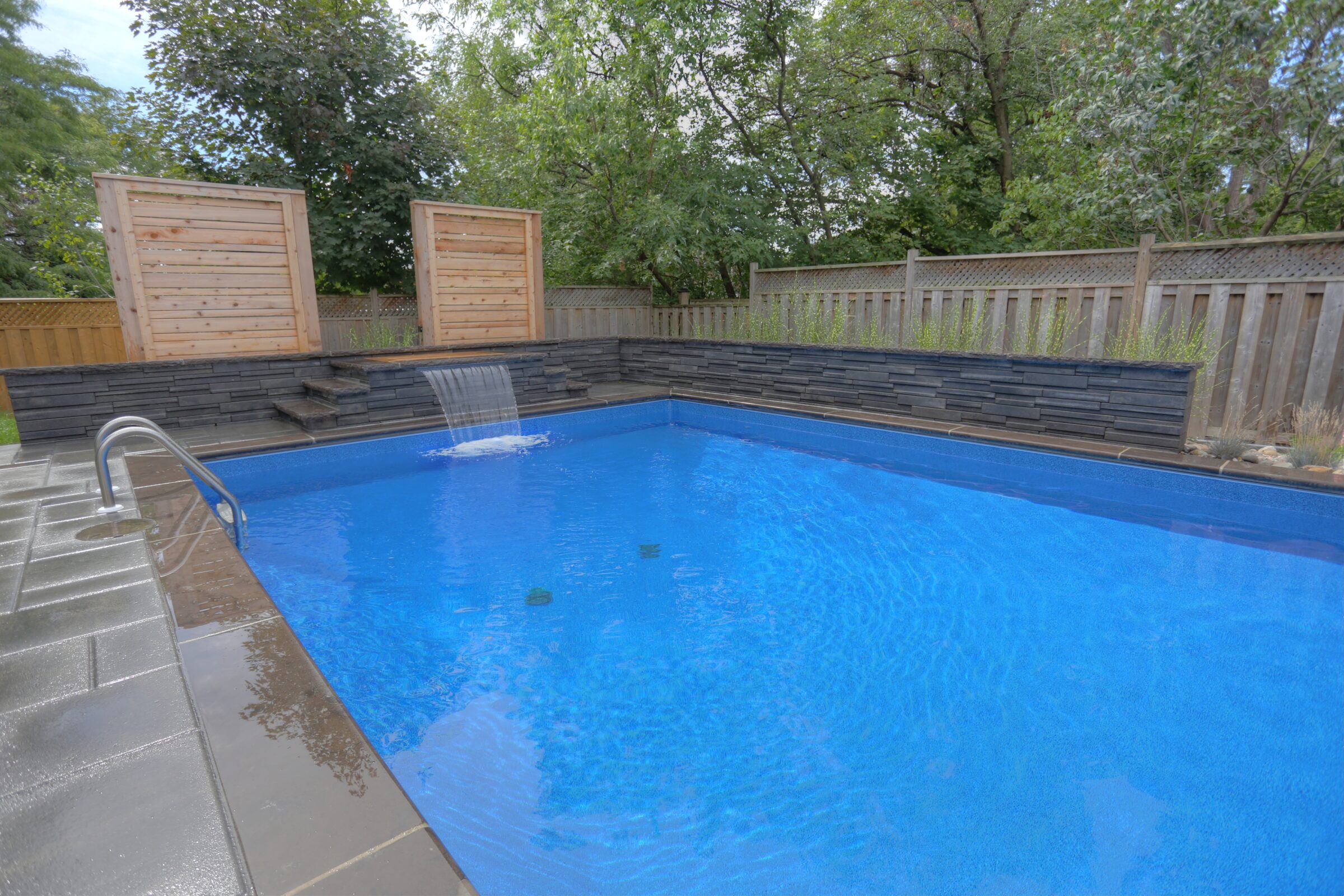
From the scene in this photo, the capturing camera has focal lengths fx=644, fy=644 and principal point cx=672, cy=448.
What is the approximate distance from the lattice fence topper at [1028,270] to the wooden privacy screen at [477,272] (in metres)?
4.65

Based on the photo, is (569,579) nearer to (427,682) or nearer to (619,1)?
(427,682)

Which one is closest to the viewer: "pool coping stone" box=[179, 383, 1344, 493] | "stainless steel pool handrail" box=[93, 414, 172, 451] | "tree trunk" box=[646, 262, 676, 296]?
"stainless steel pool handrail" box=[93, 414, 172, 451]

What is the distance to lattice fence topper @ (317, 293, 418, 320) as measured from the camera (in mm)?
8430

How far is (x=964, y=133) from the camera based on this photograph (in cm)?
1145

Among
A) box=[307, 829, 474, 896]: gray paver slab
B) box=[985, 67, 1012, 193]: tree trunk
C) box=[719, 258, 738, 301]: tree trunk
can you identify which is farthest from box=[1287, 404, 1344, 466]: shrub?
box=[985, 67, 1012, 193]: tree trunk

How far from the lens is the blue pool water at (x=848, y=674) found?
5.89ft

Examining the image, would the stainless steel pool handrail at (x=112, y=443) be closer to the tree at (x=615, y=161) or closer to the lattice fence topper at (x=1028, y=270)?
the lattice fence topper at (x=1028, y=270)

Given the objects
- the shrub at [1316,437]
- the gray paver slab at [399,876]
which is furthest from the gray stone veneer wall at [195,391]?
the shrub at [1316,437]

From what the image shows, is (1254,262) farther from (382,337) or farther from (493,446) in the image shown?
(382,337)

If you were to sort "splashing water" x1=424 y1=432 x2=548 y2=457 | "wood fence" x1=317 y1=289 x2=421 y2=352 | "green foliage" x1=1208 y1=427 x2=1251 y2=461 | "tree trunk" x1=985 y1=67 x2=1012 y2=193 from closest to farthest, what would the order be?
"green foliage" x1=1208 y1=427 x2=1251 y2=461 < "splashing water" x1=424 y1=432 x2=548 y2=457 < "wood fence" x1=317 y1=289 x2=421 y2=352 < "tree trunk" x1=985 y1=67 x2=1012 y2=193

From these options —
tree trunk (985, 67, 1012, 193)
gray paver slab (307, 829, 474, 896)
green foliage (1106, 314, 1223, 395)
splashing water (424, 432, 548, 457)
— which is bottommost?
splashing water (424, 432, 548, 457)

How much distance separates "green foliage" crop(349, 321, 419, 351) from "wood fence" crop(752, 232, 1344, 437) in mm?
4836

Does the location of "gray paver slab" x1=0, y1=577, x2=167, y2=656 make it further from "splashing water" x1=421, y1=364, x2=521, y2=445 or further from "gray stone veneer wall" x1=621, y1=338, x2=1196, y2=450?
"gray stone veneer wall" x1=621, y1=338, x2=1196, y2=450

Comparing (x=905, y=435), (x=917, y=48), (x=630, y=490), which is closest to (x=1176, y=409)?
(x=905, y=435)
